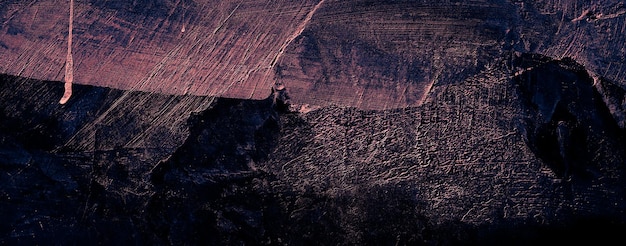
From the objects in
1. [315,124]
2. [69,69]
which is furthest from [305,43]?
[69,69]

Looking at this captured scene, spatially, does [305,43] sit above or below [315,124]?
above

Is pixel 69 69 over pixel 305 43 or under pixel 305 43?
under

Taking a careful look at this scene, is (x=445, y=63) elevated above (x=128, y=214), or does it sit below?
above

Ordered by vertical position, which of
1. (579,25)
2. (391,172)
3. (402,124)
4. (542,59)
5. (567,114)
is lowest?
(391,172)

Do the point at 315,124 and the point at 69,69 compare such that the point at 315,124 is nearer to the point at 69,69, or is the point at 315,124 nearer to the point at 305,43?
the point at 305,43

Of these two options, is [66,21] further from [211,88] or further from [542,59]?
[542,59]

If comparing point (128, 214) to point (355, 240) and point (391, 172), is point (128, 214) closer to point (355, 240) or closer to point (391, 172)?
point (355, 240)

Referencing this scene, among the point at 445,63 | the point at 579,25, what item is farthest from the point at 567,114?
the point at 445,63

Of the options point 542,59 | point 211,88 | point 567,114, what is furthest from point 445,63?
point 211,88
